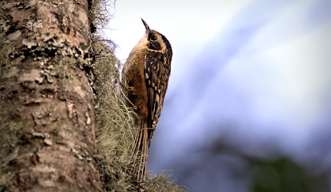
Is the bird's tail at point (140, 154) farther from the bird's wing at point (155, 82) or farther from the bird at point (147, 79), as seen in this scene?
the bird's wing at point (155, 82)

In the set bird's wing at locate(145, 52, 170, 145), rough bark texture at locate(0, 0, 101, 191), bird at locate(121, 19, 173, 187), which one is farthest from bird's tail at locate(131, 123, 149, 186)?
rough bark texture at locate(0, 0, 101, 191)

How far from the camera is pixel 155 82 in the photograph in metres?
3.77

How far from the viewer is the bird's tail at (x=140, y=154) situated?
2327 millimetres

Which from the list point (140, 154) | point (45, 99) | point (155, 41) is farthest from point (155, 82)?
point (45, 99)

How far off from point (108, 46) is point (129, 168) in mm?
850

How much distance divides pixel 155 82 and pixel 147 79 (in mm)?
126

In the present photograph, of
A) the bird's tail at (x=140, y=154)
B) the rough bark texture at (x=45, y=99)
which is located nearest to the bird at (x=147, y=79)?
the bird's tail at (x=140, y=154)

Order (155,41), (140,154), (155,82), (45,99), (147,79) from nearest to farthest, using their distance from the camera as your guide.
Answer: (45,99) → (140,154) → (147,79) → (155,82) → (155,41)

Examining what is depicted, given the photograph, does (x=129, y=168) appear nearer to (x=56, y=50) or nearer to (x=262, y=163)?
(x=56, y=50)

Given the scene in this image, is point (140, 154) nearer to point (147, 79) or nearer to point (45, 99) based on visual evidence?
point (147, 79)

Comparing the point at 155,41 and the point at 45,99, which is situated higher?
the point at 155,41

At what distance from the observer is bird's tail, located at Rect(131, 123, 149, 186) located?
2327 millimetres

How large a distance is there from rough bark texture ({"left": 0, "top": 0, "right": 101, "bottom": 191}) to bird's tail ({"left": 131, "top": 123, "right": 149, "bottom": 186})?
0.63 m

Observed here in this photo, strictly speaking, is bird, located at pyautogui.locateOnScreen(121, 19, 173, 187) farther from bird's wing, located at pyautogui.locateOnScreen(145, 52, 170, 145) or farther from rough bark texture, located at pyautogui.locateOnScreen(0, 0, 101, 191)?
rough bark texture, located at pyautogui.locateOnScreen(0, 0, 101, 191)
